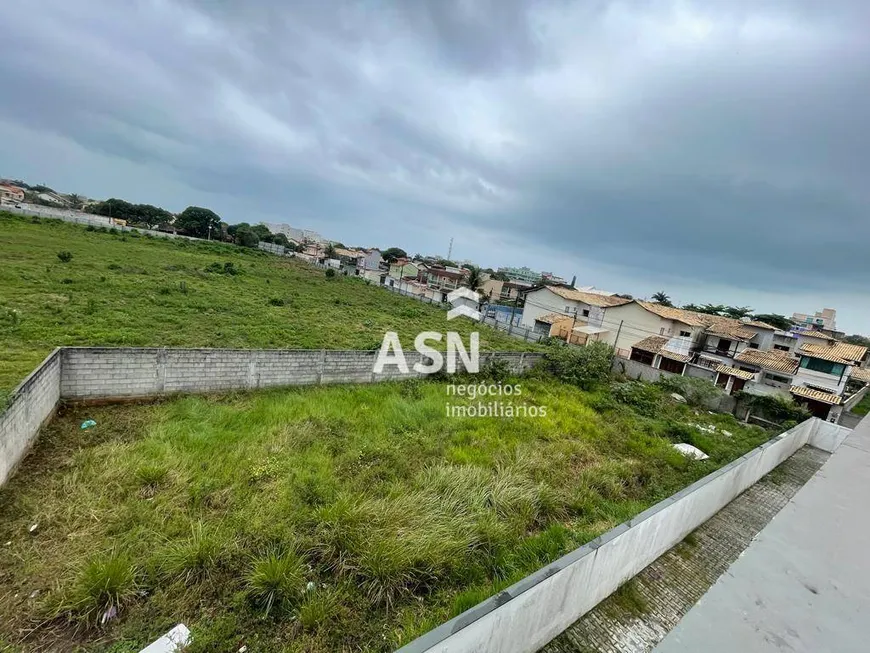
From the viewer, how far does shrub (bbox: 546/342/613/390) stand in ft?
36.3

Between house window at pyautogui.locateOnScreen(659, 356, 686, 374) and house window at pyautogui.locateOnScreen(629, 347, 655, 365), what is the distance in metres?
0.59

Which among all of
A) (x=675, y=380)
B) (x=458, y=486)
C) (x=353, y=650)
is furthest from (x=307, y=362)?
(x=675, y=380)

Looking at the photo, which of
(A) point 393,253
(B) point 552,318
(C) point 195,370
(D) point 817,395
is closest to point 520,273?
(A) point 393,253

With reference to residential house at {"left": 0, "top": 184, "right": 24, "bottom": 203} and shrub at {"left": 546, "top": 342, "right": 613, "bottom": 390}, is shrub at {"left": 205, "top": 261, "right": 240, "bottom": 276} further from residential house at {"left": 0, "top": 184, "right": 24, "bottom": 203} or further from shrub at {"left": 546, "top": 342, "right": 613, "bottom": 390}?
residential house at {"left": 0, "top": 184, "right": 24, "bottom": 203}

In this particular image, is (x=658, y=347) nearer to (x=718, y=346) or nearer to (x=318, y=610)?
(x=718, y=346)

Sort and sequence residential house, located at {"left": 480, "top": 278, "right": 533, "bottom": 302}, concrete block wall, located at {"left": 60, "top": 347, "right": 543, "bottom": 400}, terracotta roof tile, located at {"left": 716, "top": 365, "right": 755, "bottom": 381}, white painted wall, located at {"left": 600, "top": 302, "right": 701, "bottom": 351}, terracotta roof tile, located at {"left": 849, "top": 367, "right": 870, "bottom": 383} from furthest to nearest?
residential house, located at {"left": 480, "top": 278, "right": 533, "bottom": 302} < white painted wall, located at {"left": 600, "top": 302, "right": 701, "bottom": 351} < terracotta roof tile, located at {"left": 849, "top": 367, "right": 870, "bottom": 383} < terracotta roof tile, located at {"left": 716, "top": 365, "right": 755, "bottom": 381} < concrete block wall, located at {"left": 60, "top": 347, "right": 543, "bottom": 400}

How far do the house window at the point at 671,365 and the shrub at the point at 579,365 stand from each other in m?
9.06

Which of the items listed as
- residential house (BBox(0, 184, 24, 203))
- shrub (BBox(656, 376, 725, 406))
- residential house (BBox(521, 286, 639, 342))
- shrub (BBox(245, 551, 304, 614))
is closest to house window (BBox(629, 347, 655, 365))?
residential house (BBox(521, 286, 639, 342))

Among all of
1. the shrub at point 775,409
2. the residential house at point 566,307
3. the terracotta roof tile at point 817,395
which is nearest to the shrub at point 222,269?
the residential house at point 566,307

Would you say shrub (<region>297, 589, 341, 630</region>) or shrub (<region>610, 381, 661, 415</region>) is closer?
shrub (<region>297, 589, 341, 630</region>)

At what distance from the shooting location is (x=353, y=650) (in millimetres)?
2479

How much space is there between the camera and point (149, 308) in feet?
32.9

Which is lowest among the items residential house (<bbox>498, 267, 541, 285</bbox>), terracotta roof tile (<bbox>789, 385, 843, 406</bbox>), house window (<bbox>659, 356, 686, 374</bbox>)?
house window (<bbox>659, 356, 686, 374</bbox>)

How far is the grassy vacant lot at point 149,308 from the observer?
713cm
